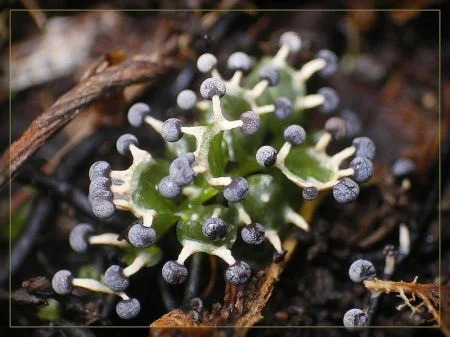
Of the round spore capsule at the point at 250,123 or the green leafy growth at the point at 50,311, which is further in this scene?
the green leafy growth at the point at 50,311

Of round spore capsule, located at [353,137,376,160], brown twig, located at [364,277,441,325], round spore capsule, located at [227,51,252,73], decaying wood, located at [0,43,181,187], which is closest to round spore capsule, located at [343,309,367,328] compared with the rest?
brown twig, located at [364,277,441,325]

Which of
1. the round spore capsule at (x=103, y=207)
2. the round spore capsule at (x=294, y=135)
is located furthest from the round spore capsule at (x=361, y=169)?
the round spore capsule at (x=103, y=207)

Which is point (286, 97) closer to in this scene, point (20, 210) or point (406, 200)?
point (406, 200)

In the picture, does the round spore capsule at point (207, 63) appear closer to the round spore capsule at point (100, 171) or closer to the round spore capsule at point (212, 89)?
the round spore capsule at point (212, 89)

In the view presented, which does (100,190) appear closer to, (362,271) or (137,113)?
(137,113)

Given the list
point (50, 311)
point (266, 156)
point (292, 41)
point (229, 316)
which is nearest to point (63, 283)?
point (50, 311)

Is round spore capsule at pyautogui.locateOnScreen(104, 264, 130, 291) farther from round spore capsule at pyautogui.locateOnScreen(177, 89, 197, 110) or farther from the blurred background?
round spore capsule at pyautogui.locateOnScreen(177, 89, 197, 110)
